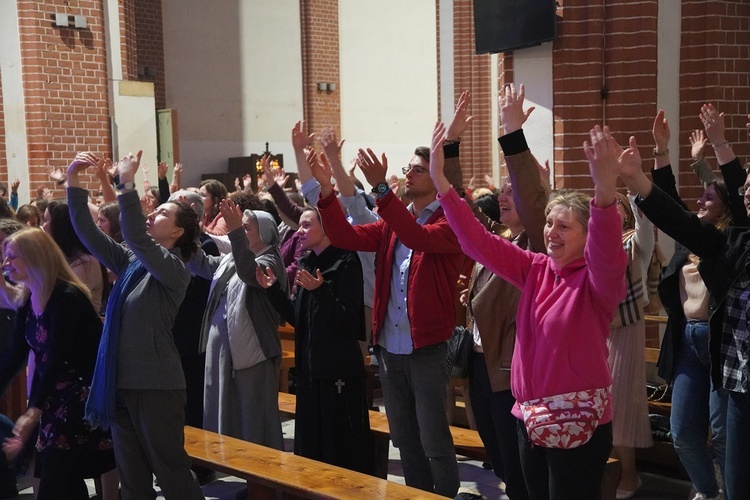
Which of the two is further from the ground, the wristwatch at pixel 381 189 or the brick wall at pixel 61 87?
the brick wall at pixel 61 87

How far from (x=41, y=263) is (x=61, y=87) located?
8.11 meters

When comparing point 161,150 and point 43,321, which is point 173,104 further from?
point 43,321

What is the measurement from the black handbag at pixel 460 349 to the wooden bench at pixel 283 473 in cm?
70

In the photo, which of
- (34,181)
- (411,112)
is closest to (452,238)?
(34,181)

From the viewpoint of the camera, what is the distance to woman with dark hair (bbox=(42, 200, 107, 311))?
226 inches

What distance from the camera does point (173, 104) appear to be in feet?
60.2

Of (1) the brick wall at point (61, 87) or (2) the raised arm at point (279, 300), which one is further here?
(1) the brick wall at point (61, 87)

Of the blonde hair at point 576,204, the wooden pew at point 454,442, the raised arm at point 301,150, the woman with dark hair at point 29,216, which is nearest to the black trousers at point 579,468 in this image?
the blonde hair at point 576,204

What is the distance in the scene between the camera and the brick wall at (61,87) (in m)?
11.9

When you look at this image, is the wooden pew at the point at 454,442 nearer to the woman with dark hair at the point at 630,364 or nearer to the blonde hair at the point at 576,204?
the woman with dark hair at the point at 630,364

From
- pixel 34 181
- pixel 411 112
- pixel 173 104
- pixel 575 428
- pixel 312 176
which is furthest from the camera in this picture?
pixel 411 112

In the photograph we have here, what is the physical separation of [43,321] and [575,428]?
271cm

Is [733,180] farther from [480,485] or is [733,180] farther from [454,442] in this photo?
[480,485]

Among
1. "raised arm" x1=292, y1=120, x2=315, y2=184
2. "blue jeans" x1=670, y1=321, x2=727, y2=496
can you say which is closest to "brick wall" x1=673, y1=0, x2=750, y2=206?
"blue jeans" x1=670, y1=321, x2=727, y2=496
